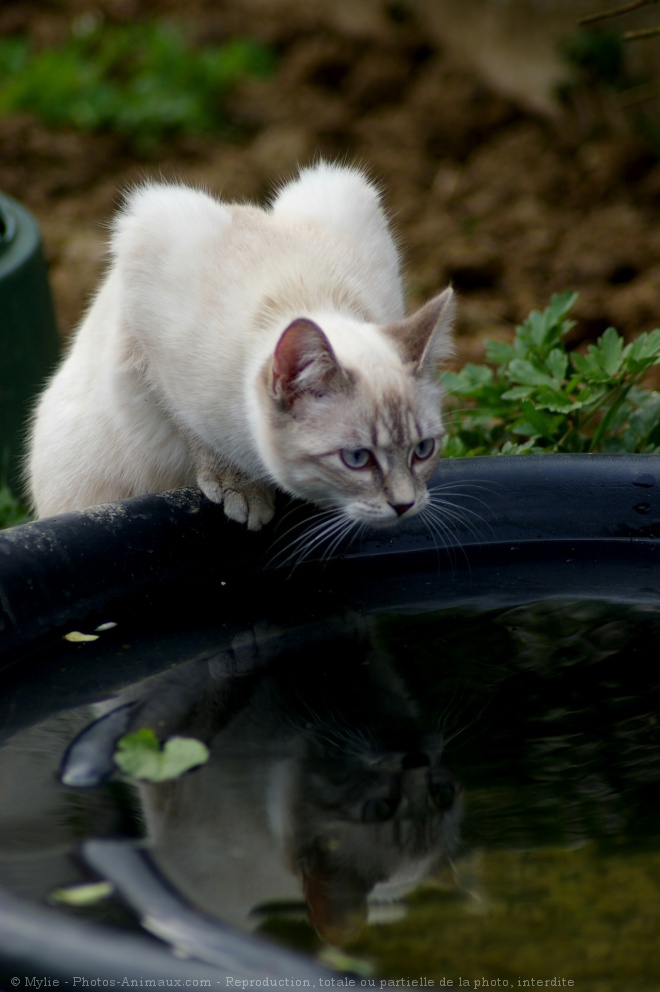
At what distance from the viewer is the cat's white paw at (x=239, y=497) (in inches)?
→ 108

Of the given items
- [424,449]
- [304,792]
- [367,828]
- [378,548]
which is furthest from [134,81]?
[367,828]

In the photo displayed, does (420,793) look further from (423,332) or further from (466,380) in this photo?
(466,380)

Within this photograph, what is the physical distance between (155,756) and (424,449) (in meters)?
0.94

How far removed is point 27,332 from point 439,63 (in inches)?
144

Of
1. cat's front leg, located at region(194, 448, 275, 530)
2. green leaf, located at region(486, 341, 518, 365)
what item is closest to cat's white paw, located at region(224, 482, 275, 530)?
cat's front leg, located at region(194, 448, 275, 530)

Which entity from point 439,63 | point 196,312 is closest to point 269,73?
point 439,63

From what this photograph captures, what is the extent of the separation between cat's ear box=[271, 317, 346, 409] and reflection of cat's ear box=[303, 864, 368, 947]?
1.04m

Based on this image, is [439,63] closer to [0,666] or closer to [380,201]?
[380,201]

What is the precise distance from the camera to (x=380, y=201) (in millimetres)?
3229

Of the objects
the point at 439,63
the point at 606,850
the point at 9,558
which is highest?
the point at 439,63

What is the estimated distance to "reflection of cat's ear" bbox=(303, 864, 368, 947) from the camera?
64.9 inches

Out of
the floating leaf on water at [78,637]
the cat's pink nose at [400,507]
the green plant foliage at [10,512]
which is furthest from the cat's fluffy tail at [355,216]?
the green plant foliage at [10,512]

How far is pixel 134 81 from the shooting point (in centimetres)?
712

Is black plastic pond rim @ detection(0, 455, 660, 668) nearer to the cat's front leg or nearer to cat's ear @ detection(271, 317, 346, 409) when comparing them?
the cat's front leg
